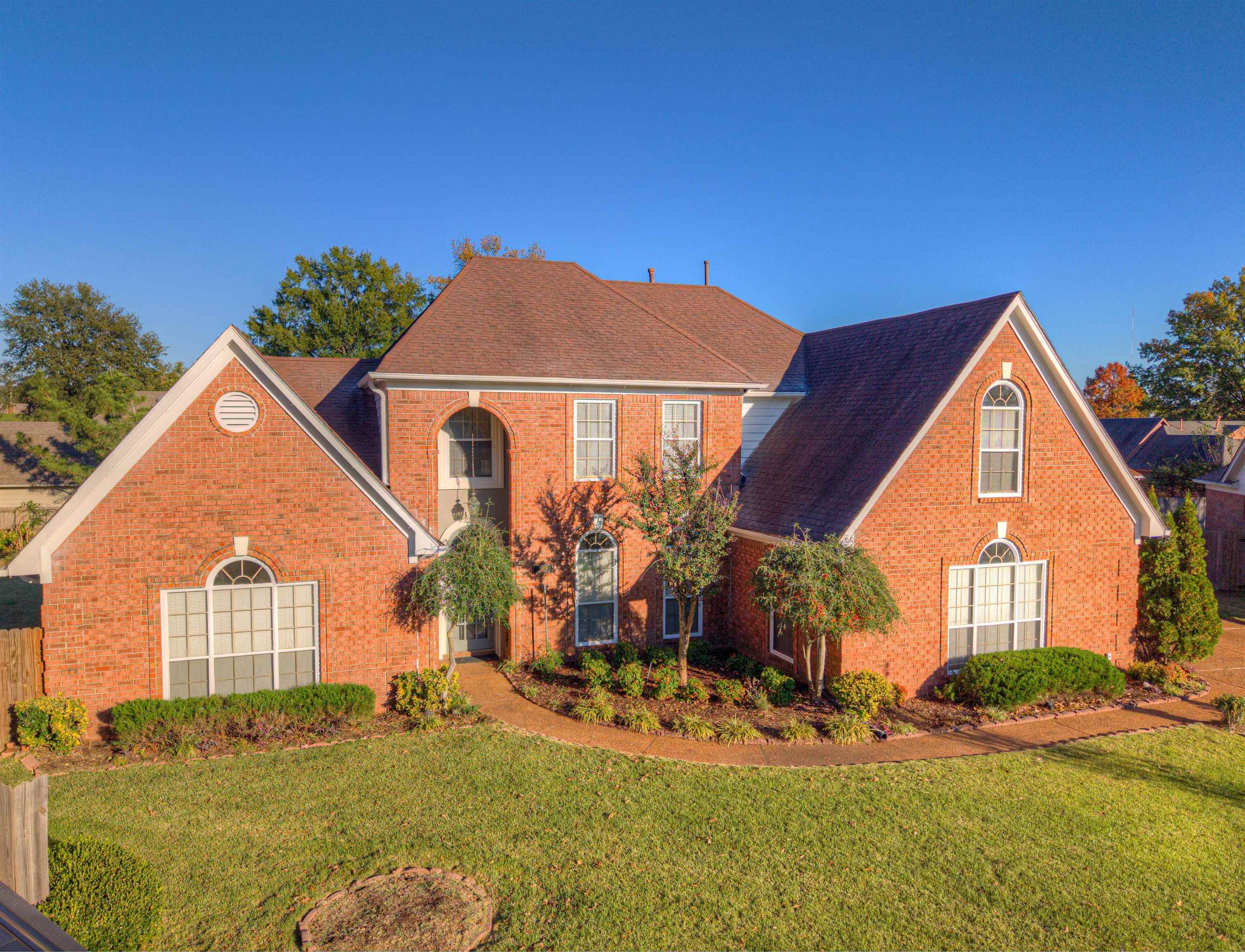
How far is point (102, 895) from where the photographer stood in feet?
23.7

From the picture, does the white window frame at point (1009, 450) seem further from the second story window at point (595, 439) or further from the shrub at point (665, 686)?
the second story window at point (595, 439)

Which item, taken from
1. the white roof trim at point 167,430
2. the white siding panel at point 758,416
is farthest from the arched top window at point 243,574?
the white siding panel at point 758,416

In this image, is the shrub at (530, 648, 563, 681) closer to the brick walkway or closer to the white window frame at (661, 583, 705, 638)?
the brick walkway

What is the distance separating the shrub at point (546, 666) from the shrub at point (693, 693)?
122 inches

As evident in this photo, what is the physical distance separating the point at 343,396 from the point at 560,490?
6.56 m

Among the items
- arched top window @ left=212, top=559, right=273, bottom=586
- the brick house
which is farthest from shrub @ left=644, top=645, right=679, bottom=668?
arched top window @ left=212, top=559, right=273, bottom=586

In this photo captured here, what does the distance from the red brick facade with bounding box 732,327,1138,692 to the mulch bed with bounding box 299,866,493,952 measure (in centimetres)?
915

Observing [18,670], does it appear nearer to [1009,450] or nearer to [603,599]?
[603,599]

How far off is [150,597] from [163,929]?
6.95 meters

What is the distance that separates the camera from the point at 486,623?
18.8m

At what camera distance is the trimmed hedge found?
12.4 meters

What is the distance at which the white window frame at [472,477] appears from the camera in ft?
58.9

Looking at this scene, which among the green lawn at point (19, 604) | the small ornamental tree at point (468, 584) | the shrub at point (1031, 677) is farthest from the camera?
the green lawn at point (19, 604)

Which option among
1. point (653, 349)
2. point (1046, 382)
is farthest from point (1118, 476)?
point (653, 349)
